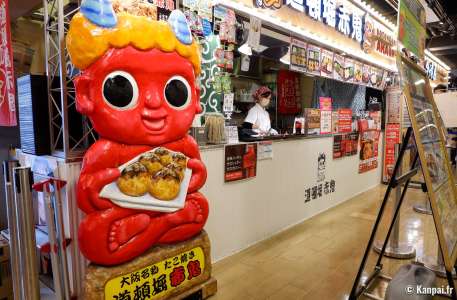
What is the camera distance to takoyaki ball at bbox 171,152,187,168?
6.77ft

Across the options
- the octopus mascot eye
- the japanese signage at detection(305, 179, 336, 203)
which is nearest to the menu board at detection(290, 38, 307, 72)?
the japanese signage at detection(305, 179, 336, 203)

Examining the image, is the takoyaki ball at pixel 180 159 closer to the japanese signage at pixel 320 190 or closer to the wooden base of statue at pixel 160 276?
the wooden base of statue at pixel 160 276

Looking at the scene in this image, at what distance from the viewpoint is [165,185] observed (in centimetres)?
200

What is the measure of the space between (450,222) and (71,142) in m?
2.58

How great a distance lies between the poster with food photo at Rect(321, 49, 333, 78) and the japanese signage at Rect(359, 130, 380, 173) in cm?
149

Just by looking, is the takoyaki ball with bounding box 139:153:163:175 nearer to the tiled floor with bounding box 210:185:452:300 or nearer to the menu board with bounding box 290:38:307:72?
the tiled floor with bounding box 210:185:452:300

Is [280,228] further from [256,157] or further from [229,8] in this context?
[229,8]

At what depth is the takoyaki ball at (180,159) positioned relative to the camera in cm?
206

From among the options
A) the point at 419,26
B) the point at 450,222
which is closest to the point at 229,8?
the point at 419,26

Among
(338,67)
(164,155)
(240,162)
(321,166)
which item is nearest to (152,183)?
(164,155)

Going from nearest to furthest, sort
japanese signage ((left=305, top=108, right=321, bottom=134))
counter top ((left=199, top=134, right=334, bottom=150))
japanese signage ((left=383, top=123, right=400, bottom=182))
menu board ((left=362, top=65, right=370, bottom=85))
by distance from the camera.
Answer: counter top ((left=199, top=134, right=334, bottom=150)), japanese signage ((left=305, top=108, right=321, bottom=134)), menu board ((left=362, top=65, right=370, bottom=85)), japanese signage ((left=383, top=123, right=400, bottom=182))

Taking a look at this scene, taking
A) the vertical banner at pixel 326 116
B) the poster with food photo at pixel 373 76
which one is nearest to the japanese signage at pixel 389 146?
the poster with food photo at pixel 373 76

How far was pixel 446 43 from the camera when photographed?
896 centimetres

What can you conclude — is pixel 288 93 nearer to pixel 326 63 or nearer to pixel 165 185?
pixel 326 63
